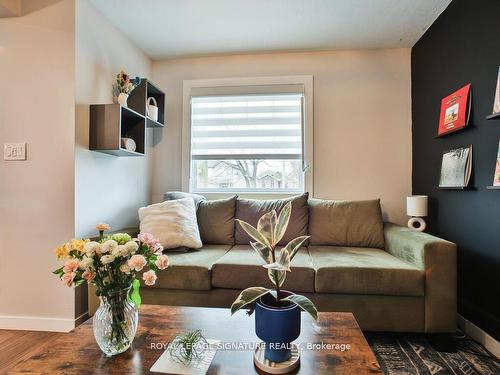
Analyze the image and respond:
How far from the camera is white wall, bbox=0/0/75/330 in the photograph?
193cm

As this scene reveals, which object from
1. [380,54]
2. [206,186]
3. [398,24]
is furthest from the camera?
[206,186]

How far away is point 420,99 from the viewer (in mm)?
2568

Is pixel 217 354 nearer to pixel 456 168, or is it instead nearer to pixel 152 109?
pixel 456 168

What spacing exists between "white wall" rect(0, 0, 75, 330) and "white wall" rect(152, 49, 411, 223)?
172cm

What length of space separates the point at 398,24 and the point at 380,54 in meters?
0.43

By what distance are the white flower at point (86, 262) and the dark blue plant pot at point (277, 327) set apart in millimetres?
558

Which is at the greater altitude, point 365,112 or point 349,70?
point 349,70

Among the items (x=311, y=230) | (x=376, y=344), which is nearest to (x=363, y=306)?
(x=376, y=344)

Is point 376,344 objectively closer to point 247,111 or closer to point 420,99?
point 420,99

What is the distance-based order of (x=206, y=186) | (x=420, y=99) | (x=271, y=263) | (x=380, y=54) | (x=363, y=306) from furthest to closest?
(x=206, y=186)
(x=380, y=54)
(x=420, y=99)
(x=363, y=306)
(x=271, y=263)

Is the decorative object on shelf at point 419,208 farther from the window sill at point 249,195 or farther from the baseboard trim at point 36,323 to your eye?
the baseboard trim at point 36,323

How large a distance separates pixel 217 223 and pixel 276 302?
1.63 meters

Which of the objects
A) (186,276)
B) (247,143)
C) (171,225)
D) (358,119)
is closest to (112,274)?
(186,276)

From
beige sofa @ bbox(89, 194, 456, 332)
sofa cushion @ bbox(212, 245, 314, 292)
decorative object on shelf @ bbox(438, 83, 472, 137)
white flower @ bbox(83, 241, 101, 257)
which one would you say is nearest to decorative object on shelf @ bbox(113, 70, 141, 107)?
beige sofa @ bbox(89, 194, 456, 332)
